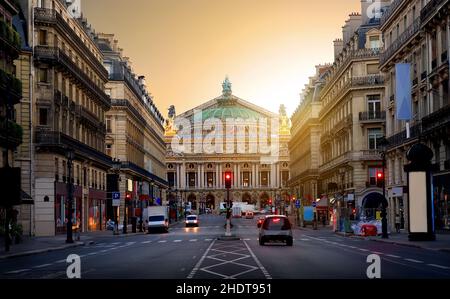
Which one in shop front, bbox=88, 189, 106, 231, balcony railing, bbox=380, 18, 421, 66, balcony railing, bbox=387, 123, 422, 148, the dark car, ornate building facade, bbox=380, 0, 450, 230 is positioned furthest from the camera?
shop front, bbox=88, 189, 106, 231

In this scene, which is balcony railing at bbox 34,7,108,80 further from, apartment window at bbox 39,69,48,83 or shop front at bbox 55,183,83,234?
shop front at bbox 55,183,83,234

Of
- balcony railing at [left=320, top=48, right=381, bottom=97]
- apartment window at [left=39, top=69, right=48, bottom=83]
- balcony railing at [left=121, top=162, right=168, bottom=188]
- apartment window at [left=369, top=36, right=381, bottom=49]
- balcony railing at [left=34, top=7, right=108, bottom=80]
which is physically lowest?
balcony railing at [left=121, top=162, right=168, bottom=188]

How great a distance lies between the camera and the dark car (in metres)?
43.2

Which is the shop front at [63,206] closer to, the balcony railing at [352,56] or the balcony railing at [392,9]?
the balcony railing at [392,9]

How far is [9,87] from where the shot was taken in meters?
50.8

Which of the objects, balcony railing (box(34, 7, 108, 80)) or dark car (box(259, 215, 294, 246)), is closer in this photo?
dark car (box(259, 215, 294, 246))

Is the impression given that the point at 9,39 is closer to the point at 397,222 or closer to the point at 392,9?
the point at 392,9

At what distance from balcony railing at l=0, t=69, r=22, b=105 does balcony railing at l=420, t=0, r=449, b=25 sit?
93.4 feet

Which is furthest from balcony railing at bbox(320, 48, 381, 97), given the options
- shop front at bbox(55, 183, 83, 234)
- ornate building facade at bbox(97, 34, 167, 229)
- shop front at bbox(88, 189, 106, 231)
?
shop front at bbox(55, 183, 83, 234)

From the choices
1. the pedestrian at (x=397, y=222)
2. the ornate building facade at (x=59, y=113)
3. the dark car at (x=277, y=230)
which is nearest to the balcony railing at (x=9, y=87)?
the ornate building facade at (x=59, y=113)

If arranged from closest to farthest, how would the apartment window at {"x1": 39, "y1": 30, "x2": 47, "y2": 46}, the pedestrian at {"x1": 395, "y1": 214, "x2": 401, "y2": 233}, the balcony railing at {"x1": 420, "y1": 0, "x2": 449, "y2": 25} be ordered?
1. the balcony railing at {"x1": 420, "y1": 0, "x2": 449, "y2": 25}
2. the apartment window at {"x1": 39, "y1": 30, "x2": 47, "y2": 46}
3. the pedestrian at {"x1": 395, "y1": 214, "x2": 401, "y2": 233}

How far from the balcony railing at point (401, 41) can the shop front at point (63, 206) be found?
30198mm
